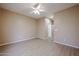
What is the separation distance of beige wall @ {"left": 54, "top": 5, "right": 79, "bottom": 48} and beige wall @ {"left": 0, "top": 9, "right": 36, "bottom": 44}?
546mm

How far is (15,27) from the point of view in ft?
6.38

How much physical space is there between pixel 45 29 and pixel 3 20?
94 cm

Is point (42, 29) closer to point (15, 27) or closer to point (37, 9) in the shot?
point (37, 9)

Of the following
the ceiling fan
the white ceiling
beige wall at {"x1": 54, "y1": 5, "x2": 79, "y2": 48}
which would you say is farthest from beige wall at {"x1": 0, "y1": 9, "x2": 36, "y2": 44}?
beige wall at {"x1": 54, "y1": 5, "x2": 79, "y2": 48}

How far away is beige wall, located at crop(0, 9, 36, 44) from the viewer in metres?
1.86

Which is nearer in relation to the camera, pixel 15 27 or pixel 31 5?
pixel 31 5

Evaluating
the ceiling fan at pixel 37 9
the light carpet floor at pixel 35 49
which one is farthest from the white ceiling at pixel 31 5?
the light carpet floor at pixel 35 49

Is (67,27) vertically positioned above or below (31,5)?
below

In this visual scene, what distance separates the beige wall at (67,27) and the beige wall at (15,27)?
55 cm

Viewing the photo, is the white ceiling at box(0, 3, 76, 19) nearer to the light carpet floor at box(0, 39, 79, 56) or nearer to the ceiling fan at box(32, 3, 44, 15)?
the ceiling fan at box(32, 3, 44, 15)

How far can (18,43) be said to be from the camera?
189 centimetres

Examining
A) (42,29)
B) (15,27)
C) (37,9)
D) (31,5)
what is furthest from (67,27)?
(15,27)

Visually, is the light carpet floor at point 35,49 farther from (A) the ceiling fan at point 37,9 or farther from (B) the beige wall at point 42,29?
(A) the ceiling fan at point 37,9

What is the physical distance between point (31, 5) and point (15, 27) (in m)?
0.60
